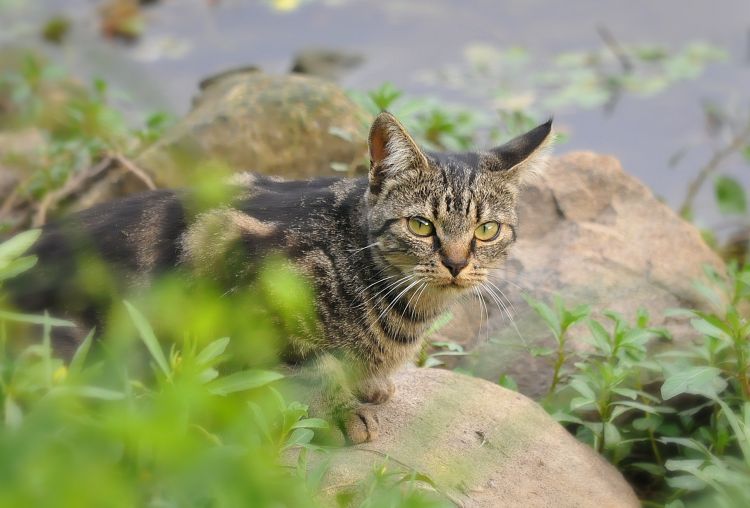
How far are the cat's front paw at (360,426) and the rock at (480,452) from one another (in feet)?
0.12

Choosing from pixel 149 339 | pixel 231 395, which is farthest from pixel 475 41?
pixel 149 339

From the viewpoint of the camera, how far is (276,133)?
18.0 ft

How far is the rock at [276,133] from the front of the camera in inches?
210

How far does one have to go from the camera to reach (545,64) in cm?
900

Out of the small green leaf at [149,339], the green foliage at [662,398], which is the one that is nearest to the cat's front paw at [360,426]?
the green foliage at [662,398]

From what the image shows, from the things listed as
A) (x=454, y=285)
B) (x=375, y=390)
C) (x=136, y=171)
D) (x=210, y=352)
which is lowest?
(x=375, y=390)

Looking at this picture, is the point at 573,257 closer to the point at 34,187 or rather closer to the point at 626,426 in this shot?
the point at 626,426

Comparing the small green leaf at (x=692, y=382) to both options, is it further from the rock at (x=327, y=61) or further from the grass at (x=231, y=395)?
the rock at (x=327, y=61)

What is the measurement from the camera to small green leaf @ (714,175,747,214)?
6.51 metres

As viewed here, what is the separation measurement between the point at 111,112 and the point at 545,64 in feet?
15.2

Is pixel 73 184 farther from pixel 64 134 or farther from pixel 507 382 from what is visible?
pixel 507 382

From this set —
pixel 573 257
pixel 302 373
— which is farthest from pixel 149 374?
pixel 573 257

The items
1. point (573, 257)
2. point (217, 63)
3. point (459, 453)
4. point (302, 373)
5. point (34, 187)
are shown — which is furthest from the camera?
point (217, 63)

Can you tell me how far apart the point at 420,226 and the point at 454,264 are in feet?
0.71
